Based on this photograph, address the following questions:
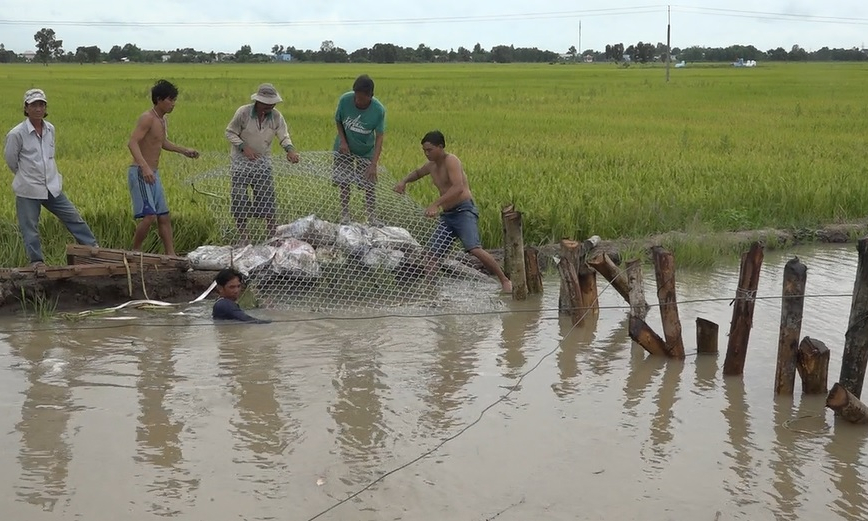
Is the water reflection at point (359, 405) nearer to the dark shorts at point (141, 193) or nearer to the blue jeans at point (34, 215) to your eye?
the dark shorts at point (141, 193)

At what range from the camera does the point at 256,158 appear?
7.04m

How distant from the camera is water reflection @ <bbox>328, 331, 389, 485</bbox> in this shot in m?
4.29

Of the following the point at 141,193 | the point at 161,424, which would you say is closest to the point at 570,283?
the point at 161,424

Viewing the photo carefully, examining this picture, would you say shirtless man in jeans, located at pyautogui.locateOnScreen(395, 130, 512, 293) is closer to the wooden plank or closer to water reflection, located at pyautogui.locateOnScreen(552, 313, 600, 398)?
water reflection, located at pyautogui.locateOnScreen(552, 313, 600, 398)

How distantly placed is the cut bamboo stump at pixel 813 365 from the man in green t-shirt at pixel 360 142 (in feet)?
10.7

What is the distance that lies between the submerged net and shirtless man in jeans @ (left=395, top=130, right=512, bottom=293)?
107mm

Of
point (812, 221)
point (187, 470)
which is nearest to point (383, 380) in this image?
point (187, 470)

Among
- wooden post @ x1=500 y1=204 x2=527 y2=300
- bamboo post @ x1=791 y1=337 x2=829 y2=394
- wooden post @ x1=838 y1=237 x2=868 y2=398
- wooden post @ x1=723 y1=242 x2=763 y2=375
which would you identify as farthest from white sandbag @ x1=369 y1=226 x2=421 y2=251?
wooden post @ x1=838 y1=237 x2=868 y2=398

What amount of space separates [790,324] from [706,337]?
2.97 ft

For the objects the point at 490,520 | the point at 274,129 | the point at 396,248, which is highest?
the point at 274,129

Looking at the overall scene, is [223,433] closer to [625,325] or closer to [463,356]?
[463,356]

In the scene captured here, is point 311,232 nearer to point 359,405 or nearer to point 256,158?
point 256,158

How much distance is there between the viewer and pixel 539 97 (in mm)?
26328

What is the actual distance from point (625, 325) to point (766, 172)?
5.20 meters
